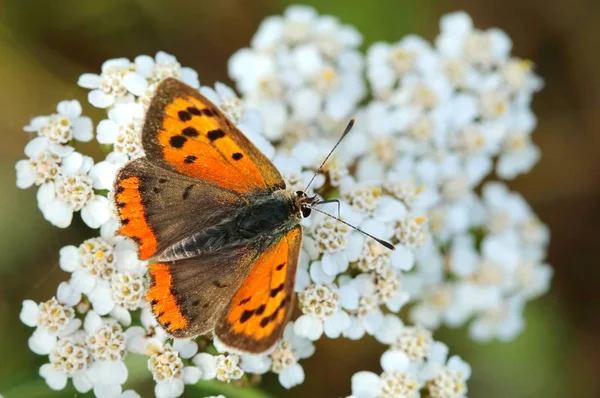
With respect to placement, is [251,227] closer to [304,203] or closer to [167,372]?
[304,203]

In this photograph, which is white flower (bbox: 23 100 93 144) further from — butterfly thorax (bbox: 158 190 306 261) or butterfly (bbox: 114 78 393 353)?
butterfly thorax (bbox: 158 190 306 261)

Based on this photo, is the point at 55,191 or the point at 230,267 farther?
the point at 55,191

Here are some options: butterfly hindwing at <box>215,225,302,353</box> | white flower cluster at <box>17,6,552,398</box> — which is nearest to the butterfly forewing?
butterfly hindwing at <box>215,225,302,353</box>

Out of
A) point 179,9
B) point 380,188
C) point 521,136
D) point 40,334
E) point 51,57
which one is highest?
point 179,9

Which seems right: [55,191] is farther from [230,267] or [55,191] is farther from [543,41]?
[543,41]

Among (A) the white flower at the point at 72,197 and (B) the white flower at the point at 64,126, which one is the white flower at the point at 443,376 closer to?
(A) the white flower at the point at 72,197

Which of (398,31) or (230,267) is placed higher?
(398,31)

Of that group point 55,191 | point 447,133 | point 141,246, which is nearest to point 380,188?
point 447,133
